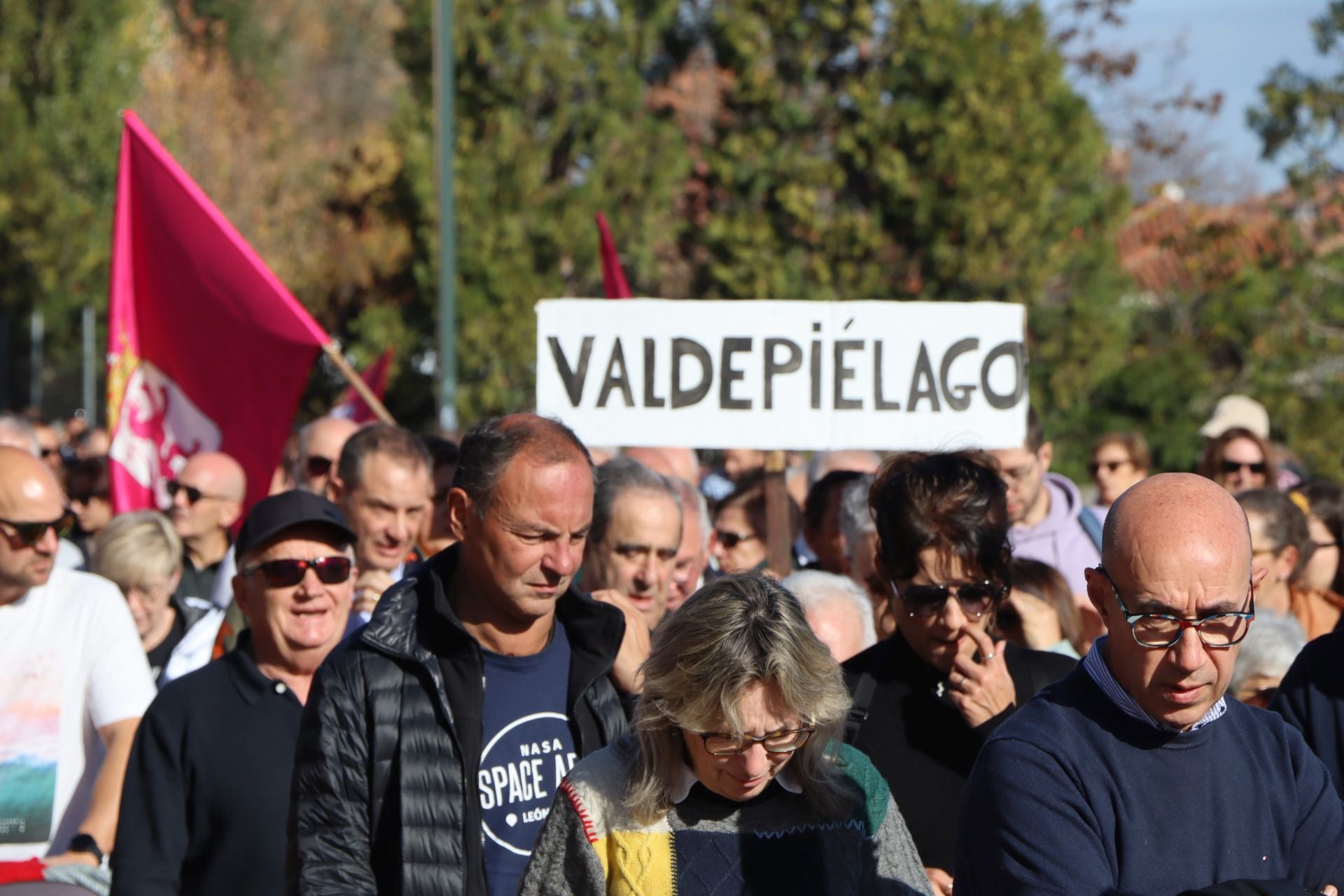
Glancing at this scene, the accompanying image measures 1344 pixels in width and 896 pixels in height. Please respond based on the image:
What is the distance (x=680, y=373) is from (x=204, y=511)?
107 inches

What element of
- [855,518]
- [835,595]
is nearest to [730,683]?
[835,595]

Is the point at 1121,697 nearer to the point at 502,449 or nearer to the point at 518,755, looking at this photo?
the point at 518,755

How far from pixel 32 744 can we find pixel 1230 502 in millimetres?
3431

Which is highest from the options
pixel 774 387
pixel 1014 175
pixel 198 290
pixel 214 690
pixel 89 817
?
pixel 1014 175

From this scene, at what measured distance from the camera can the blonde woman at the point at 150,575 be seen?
6352mm

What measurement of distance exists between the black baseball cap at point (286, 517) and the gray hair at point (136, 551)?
2.08 metres

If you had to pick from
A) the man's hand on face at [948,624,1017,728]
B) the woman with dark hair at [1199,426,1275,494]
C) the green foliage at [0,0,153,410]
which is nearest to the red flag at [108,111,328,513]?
the woman with dark hair at [1199,426,1275,494]

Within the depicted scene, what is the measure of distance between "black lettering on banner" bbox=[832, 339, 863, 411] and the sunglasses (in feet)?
4.42

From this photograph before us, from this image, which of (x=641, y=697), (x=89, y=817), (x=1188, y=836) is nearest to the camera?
(x=1188, y=836)

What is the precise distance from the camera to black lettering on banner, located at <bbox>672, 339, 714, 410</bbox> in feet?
18.8

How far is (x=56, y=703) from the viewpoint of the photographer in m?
4.70

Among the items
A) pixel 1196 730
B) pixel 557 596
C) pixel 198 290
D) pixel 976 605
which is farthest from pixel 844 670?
pixel 198 290

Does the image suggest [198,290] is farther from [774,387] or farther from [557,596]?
[557,596]

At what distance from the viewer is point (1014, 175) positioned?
20422 millimetres
